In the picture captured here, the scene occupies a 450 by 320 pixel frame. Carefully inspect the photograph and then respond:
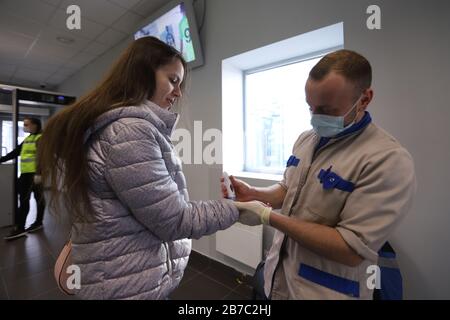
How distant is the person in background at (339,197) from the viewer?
0.60 m

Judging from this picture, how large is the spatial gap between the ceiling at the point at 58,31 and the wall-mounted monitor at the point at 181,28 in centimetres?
26

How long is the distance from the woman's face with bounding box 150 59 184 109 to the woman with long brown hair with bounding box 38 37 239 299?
0.20 ft

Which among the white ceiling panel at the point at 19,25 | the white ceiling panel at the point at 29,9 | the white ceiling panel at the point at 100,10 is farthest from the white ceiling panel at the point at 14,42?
the white ceiling panel at the point at 100,10

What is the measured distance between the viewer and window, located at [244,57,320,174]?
1938 mm

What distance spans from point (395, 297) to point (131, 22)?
354 cm

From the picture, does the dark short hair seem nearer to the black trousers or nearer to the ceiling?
the ceiling

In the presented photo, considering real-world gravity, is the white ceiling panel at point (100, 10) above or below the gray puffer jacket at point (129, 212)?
above

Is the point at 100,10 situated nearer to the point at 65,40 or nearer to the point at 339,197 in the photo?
the point at 65,40

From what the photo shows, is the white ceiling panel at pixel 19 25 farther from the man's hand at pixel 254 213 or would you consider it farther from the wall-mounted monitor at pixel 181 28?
the man's hand at pixel 254 213

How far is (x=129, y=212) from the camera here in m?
0.64

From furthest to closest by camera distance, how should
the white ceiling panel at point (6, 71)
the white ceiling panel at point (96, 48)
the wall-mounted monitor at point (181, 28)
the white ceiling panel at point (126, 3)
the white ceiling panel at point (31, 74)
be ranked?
the white ceiling panel at point (31, 74) < the white ceiling panel at point (6, 71) < the white ceiling panel at point (96, 48) < the white ceiling panel at point (126, 3) < the wall-mounted monitor at point (181, 28)

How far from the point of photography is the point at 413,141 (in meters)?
1.12

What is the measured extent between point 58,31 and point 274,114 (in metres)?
3.23

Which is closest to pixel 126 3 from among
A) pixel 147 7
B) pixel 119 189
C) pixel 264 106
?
pixel 147 7
